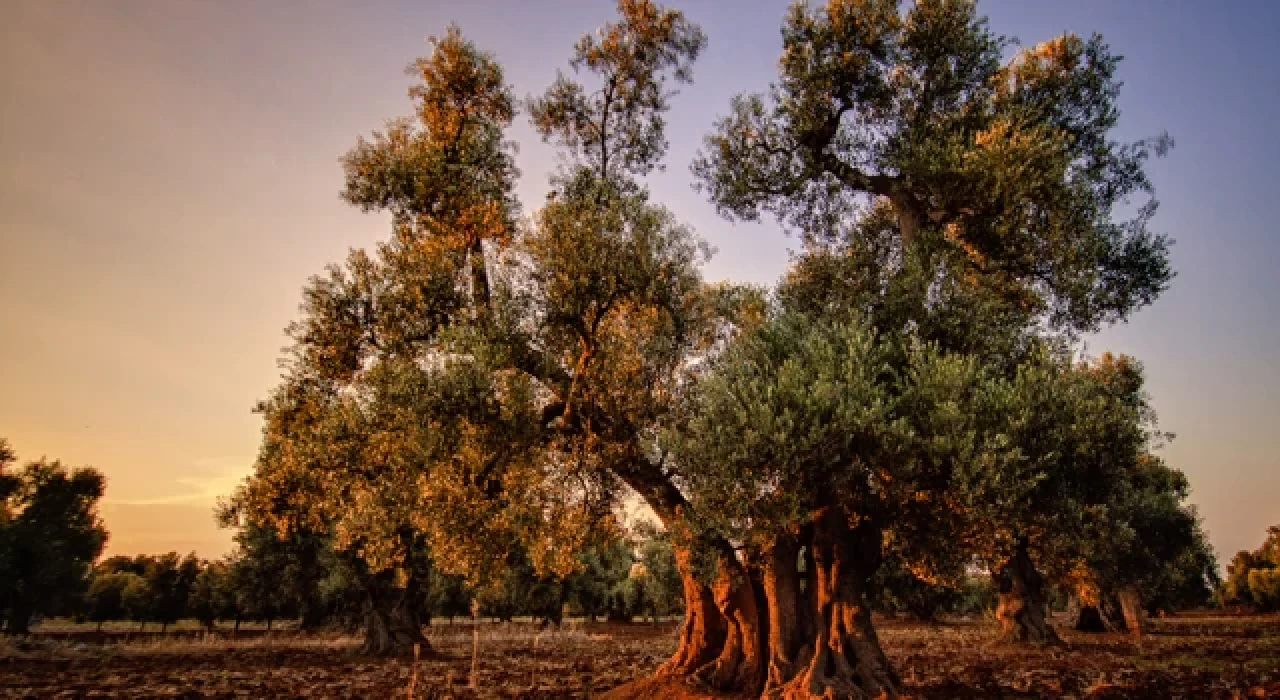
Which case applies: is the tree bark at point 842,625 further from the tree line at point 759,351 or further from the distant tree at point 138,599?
the distant tree at point 138,599

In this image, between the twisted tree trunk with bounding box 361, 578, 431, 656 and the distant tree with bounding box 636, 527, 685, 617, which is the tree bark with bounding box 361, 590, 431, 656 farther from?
the distant tree with bounding box 636, 527, 685, 617

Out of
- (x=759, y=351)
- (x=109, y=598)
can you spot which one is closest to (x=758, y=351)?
(x=759, y=351)

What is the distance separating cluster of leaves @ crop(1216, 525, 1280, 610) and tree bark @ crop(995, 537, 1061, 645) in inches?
3542

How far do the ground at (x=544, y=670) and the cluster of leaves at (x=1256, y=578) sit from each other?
Result: 7778cm

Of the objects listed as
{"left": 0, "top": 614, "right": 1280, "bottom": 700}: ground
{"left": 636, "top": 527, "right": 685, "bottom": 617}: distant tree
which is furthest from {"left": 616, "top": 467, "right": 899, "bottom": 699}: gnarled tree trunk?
{"left": 636, "top": 527, "right": 685, "bottom": 617}: distant tree

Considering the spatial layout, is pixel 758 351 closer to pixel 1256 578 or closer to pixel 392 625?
pixel 392 625

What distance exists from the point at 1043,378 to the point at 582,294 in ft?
46.1

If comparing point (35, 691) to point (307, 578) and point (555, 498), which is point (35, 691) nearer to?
point (555, 498)

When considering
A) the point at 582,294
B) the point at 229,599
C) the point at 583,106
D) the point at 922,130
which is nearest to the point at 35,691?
the point at 582,294

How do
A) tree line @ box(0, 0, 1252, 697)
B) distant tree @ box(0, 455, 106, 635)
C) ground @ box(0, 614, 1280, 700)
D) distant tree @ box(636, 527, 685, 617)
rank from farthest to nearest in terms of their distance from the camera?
1. distant tree @ box(636, 527, 685, 617)
2. distant tree @ box(0, 455, 106, 635)
3. ground @ box(0, 614, 1280, 700)
4. tree line @ box(0, 0, 1252, 697)

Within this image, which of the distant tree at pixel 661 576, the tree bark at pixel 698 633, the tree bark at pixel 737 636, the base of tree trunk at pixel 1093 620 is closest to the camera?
the tree bark at pixel 737 636

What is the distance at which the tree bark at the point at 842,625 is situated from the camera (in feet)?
66.6

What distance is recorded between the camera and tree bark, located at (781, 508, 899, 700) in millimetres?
20297

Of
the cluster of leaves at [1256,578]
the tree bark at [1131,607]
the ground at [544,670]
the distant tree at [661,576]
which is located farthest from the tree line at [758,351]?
the cluster of leaves at [1256,578]
